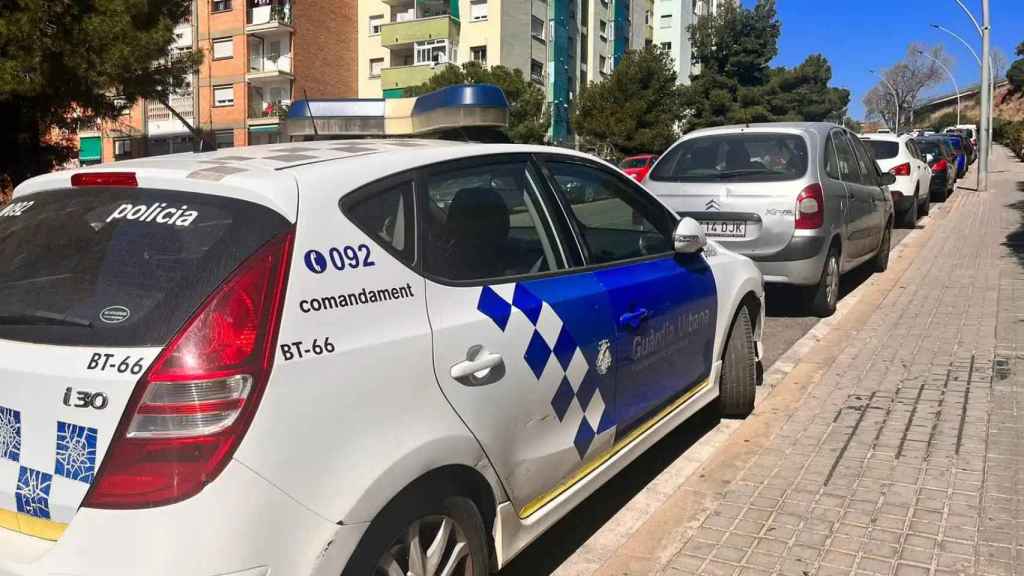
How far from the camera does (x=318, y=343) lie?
2025mm

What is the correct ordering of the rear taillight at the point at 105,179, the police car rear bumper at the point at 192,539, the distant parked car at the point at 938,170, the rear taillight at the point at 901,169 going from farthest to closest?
the distant parked car at the point at 938,170 → the rear taillight at the point at 901,169 → the rear taillight at the point at 105,179 → the police car rear bumper at the point at 192,539

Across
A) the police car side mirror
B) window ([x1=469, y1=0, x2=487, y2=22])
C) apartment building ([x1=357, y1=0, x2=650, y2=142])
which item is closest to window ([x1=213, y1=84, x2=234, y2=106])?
apartment building ([x1=357, y1=0, x2=650, y2=142])

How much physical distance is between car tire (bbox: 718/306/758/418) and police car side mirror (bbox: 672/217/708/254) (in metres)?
0.82

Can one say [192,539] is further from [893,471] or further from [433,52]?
[433,52]

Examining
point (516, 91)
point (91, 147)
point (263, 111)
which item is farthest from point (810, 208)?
point (91, 147)

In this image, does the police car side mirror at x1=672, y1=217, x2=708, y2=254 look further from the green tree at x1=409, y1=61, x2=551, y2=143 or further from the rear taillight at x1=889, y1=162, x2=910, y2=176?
the green tree at x1=409, y1=61, x2=551, y2=143

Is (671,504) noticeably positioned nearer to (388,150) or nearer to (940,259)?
(388,150)

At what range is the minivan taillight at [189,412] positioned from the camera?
1805 mm

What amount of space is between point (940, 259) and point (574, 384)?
9.66m

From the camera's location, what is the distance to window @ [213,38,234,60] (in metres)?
43.8

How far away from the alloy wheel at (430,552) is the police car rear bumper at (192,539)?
310 millimetres

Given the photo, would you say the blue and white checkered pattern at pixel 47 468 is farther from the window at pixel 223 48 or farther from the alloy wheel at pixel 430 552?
the window at pixel 223 48

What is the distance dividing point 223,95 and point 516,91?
18343 millimetres

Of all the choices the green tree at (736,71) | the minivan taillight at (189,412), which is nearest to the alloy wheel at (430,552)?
the minivan taillight at (189,412)
